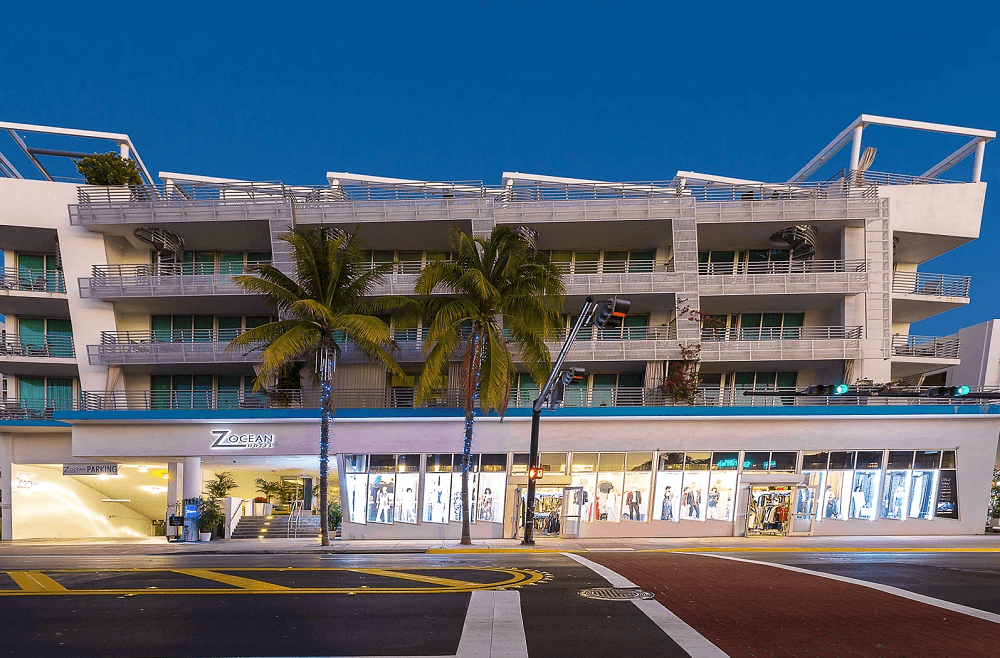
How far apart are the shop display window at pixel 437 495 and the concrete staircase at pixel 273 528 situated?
5.88m

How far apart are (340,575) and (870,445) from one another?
25.3m

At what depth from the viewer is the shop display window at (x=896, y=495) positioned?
31641mm

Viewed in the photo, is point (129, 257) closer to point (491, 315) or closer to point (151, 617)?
point (491, 315)

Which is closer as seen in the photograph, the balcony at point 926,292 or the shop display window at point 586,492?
the shop display window at point 586,492

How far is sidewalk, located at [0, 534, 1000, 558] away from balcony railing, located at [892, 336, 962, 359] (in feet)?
29.4

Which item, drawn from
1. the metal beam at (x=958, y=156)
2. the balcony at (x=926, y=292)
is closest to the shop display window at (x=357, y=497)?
the balcony at (x=926, y=292)

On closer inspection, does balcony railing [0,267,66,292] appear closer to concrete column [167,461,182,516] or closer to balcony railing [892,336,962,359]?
concrete column [167,461,182,516]

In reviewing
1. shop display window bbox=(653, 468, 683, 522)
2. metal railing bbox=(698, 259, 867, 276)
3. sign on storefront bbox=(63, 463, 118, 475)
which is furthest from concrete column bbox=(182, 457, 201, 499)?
metal railing bbox=(698, 259, 867, 276)

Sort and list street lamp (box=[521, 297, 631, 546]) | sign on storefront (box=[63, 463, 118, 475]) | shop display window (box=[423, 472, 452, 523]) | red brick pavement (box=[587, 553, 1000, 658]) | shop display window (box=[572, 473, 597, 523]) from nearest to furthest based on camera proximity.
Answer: red brick pavement (box=[587, 553, 1000, 658])
street lamp (box=[521, 297, 631, 546])
shop display window (box=[572, 473, 597, 523])
shop display window (box=[423, 472, 452, 523])
sign on storefront (box=[63, 463, 118, 475])

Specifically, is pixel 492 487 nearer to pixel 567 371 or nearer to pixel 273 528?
pixel 567 371

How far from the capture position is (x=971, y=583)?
15234 millimetres

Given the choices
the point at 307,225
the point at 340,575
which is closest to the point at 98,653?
the point at 340,575

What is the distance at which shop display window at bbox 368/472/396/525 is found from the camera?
105 feet

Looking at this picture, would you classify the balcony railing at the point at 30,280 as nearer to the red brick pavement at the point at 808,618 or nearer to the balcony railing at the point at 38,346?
the balcony railing at the point at 38,346
